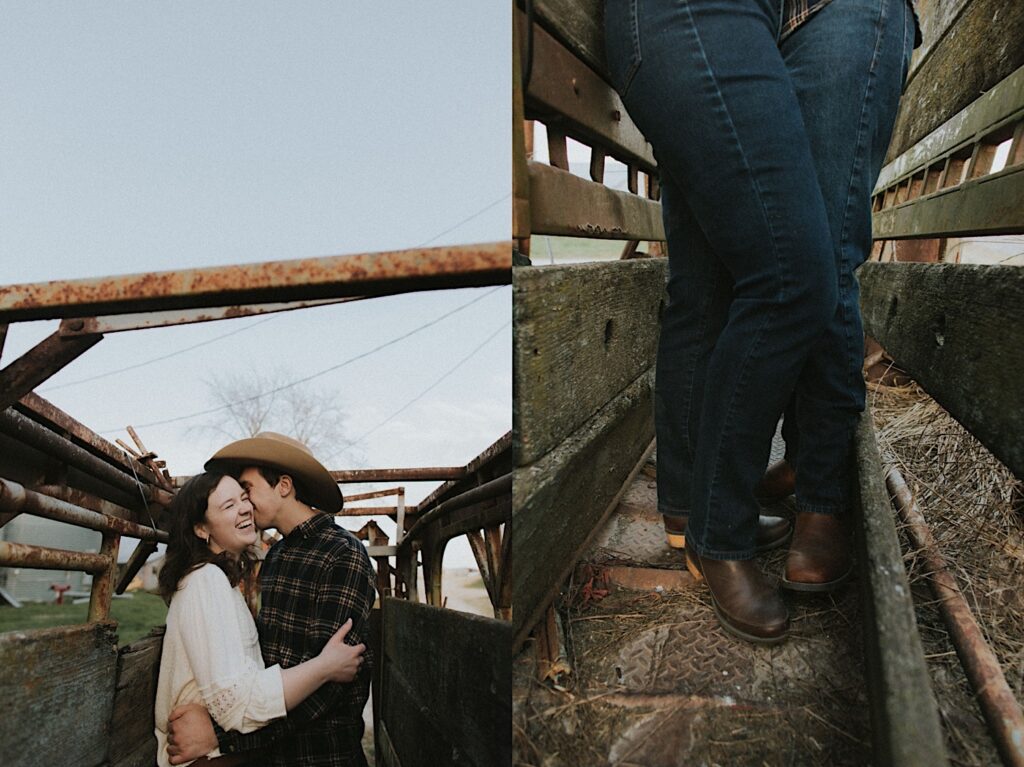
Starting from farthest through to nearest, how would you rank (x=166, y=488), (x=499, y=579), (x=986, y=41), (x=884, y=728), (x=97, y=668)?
1. (x=986, y=41)
2. (x=166, y=488)
3. (x=499, y=579)
4. (x=97, y=668)
5. (x=884, y=728)

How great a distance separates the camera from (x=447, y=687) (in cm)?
115

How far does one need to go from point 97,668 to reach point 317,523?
437 mm

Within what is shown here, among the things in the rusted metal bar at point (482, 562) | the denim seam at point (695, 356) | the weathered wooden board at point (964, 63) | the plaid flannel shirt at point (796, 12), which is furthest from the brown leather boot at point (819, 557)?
the weathered wooden board at point (964, 63)

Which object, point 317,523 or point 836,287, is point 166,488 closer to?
point 317,523

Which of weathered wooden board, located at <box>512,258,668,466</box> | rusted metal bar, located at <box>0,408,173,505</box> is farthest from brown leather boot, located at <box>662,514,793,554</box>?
rusted metal bar, located at <box>0,408,173,505</box>

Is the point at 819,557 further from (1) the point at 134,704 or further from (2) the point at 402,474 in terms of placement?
(1) the point at 134,704

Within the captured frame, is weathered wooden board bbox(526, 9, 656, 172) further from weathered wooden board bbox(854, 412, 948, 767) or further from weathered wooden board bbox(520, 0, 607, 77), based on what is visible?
weathered wooden board bbox(854, 412, 948, 767)

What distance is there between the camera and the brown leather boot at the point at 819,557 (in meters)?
1.06

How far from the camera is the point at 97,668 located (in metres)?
1.09

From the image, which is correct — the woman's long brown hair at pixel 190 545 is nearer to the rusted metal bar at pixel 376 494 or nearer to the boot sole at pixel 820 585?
the rusted metal bar at pixel 376 494

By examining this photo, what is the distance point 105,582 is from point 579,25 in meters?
1.34

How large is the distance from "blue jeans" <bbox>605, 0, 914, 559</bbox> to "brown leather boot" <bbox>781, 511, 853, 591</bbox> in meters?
0.04

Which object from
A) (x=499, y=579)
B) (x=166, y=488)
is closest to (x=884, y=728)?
(x=499, y=579)

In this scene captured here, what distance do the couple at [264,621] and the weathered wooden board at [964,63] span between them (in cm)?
164
